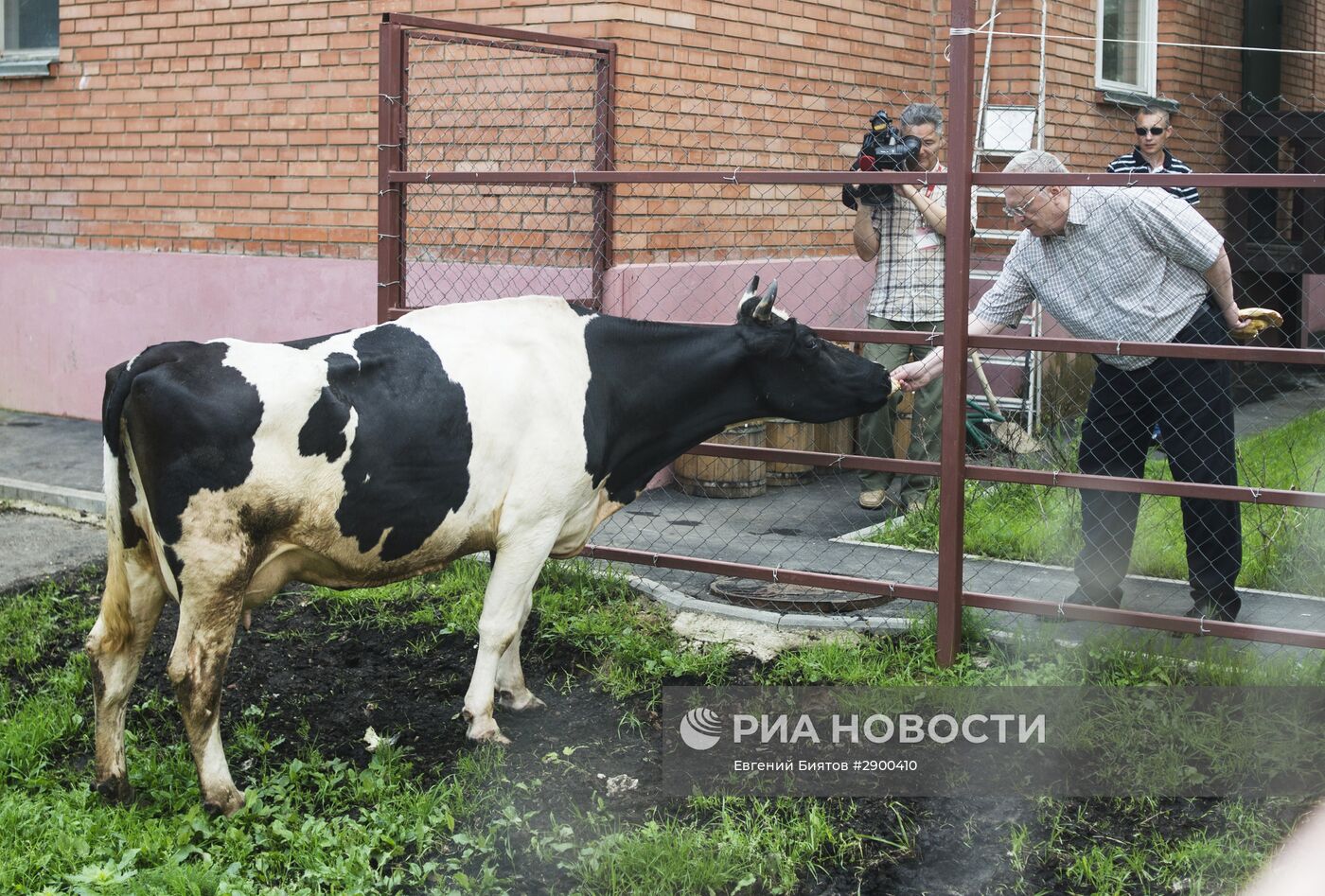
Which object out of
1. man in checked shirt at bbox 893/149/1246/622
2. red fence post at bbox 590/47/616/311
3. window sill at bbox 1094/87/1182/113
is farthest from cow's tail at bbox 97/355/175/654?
window sill at bbox 1094/87/1182/113

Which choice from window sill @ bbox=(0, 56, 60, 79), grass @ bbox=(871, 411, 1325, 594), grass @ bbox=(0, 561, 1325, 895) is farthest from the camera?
window sill @ bbox=(0, 56, 60, 79)

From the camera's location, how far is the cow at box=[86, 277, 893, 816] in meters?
4.18

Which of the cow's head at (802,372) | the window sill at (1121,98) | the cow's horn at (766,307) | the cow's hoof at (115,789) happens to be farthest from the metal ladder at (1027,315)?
the cow's hoof at (115,789)

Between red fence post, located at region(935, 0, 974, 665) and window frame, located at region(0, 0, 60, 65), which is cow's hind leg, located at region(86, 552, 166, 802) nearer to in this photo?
red fence post, located at region(935, 0, 974, 665)

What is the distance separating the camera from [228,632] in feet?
14.0

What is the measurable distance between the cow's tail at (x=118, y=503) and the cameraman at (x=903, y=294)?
4.31 m

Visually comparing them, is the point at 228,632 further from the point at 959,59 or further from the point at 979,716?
the point at 959,59

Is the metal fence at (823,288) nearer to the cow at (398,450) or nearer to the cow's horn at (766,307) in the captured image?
the cow's horn at (766,307)

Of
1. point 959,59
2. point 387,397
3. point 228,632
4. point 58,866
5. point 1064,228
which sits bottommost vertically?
point 58,866

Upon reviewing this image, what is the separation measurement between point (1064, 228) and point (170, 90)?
22.8 ft

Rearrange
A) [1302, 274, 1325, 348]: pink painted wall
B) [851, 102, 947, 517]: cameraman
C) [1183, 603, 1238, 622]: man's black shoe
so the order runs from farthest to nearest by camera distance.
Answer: [1302, 274, 1325, 348]: pink painted wall, [851, 102, 947, 517]: cameraman, [1183, 603, 1238, 622]: man's black shoe

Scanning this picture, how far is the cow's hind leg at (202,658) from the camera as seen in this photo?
421 cm

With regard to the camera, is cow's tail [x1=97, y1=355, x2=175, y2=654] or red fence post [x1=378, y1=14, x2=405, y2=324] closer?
cow's tail [x1=97, y1=355, x2=175, y2=654]

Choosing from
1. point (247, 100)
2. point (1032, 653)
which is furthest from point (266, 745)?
point (247, 100)
